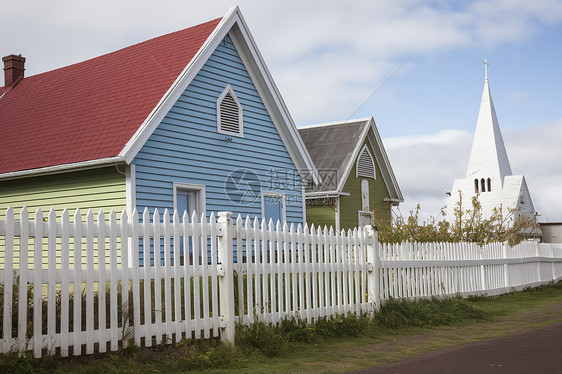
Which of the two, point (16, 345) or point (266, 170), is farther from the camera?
point (266, 170)

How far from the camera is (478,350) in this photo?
8.66 metres

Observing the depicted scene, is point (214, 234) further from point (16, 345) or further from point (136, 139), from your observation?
point (136, 139)

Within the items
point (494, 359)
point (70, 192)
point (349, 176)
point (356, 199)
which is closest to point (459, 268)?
point (494, 359)

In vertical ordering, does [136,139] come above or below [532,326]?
above

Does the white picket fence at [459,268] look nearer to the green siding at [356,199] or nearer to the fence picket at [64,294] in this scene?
the fence picket at [64,294]

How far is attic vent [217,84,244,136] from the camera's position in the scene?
17484 millimetres

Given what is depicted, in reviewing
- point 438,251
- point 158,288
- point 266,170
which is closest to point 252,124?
point 266,170

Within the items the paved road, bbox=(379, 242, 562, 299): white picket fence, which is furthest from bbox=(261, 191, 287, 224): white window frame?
the paved road

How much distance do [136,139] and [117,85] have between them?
167 inches

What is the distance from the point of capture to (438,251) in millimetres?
14664

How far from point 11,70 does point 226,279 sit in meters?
18.8

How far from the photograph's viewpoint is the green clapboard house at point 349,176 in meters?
27.2

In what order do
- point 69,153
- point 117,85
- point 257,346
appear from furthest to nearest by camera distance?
1. point 117,85
2. point 69,153
3. point 257,346

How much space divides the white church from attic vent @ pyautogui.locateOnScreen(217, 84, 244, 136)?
147 feet
